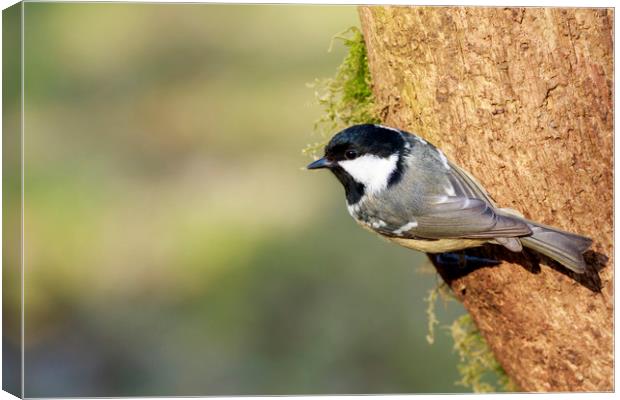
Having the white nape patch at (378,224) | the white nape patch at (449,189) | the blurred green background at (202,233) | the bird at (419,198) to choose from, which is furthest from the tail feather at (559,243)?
the blurred green background at (202,233)

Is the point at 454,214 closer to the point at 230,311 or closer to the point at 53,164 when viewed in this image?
the point at 230,311

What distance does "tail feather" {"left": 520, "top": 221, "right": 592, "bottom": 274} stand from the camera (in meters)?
1.49

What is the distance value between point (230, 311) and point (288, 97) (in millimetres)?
857

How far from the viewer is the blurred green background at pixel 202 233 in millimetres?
2471

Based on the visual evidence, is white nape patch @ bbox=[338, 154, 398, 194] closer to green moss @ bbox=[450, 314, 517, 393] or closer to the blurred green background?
green moss @ bbox=[450, 314, 517, 393]

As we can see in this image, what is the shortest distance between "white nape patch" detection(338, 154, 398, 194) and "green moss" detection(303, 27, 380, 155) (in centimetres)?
21

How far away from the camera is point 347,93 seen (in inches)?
70.2

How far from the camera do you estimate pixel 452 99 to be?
157 cm

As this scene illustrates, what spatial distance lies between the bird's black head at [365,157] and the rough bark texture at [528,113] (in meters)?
0.11

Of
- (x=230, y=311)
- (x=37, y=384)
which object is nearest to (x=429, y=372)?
(x=230, y=311)

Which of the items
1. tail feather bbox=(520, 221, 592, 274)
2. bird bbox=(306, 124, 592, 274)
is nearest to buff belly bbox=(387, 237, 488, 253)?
bird bbox=(306, 124, 592, 274)

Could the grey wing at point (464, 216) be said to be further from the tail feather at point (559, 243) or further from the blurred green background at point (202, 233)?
the blurred green background at point (202, 233)

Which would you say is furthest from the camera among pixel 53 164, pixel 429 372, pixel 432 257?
pixel 53 164

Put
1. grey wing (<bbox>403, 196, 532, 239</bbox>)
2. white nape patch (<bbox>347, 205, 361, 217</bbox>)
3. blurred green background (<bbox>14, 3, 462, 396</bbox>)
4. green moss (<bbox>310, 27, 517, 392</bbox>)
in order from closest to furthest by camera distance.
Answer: grey wing (<bbox>403, 196, 532, 239</bbox>), white nape patch (<bbox>347, 205, 361, 217</bbox>), green moss (<bbox>310, 27, 517, 392</bbox>), blurred green background (<bbox>14, 3, 462, 396</bbox>)
